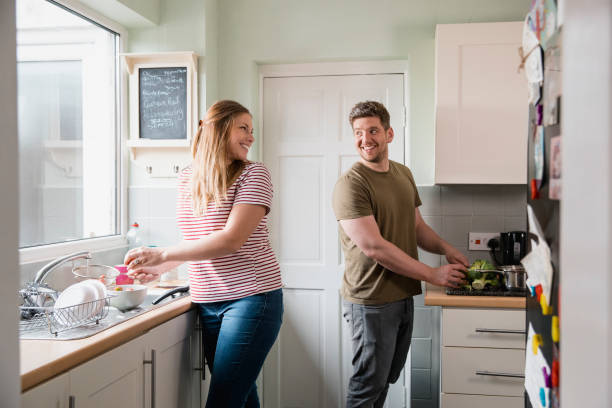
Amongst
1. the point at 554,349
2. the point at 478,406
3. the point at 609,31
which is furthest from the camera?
the point at 478,406

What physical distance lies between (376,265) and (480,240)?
0.89 meters

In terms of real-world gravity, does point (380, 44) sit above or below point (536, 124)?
above

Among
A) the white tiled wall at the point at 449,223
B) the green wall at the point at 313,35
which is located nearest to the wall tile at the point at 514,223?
the white tiled wall at the point at 449,223

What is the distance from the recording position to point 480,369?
235 cm

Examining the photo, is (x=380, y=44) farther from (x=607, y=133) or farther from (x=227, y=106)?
(x=607, y=133)

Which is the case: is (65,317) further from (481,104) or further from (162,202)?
(481,104)

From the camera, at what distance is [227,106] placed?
1993mm

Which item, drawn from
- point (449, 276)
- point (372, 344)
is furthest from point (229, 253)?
point (449, 276)

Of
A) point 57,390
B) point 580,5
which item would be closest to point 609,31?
point 580,5

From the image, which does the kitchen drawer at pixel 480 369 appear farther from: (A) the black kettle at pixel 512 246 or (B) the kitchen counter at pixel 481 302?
(A) the black kettle at pixel 512 246

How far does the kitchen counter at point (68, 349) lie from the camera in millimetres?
1321

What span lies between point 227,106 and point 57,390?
1080 mm

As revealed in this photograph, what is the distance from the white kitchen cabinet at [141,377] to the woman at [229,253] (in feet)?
0.57

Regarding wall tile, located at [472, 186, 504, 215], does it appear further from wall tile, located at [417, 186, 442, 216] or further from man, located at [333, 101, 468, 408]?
man, located at [333, 101, 468, 408]
